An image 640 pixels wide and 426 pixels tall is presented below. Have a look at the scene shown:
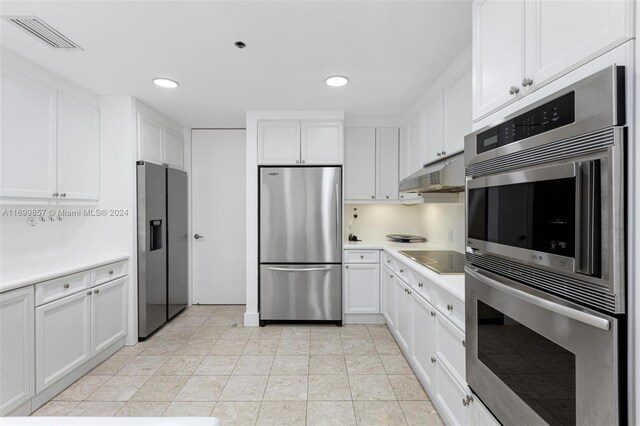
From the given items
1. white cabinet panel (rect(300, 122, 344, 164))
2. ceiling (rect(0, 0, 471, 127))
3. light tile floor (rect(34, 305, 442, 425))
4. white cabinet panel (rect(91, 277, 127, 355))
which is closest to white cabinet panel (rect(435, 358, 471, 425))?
light tile floor (rect(34, 305, 442, 425))

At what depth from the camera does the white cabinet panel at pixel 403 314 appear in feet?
8.39

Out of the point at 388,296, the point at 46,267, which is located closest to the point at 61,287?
the point at 46,267

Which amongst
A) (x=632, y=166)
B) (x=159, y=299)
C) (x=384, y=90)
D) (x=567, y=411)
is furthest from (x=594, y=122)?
(x=159, y=299)

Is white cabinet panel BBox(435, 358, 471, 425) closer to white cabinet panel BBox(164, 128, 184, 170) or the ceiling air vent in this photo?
the ceiling air vent

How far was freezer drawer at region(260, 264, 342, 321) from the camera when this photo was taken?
356cm

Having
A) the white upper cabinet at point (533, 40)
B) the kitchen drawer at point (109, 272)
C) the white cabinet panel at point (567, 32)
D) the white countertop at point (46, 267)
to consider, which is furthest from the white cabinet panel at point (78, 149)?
the white cabinet panel at point (567, 32)

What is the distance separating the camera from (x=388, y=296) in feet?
11.0

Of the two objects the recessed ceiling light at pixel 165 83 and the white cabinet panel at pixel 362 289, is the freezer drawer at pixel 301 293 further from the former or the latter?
the recessed ceiling light at pixel 165 83

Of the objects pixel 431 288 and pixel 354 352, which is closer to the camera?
pixel 431 288

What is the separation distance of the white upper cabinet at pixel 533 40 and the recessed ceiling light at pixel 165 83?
2366mm

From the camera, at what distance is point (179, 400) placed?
86.1 inches

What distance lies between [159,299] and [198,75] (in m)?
2.34

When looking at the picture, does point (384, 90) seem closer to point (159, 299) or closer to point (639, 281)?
point (639, 281)

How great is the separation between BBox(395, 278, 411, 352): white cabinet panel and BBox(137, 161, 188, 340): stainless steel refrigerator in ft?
8.10
